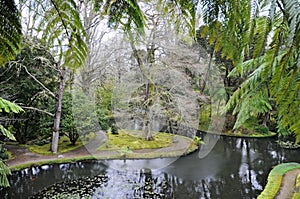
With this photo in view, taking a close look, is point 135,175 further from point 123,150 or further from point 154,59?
point 154,59

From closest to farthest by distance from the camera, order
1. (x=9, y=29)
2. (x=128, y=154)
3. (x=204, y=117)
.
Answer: (x=9, y=29) < (x=128, y=154) < (x=204, y=117)

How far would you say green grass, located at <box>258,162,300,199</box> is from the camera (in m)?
4.69

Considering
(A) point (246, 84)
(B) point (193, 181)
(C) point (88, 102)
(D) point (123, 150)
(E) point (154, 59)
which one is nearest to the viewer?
(A) point (246, 84)

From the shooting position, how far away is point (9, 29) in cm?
83

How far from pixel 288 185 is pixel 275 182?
0.88ft

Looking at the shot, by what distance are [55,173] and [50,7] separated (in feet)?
18.8

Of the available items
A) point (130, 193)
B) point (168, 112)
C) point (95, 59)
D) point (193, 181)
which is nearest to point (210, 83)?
point (168, 112)

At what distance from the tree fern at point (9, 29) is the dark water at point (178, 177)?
4.52m

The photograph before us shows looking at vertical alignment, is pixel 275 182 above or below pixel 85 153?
below

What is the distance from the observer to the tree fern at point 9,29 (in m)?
0.77

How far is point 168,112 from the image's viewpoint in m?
8.40

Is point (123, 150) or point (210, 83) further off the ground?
point (210, 83)

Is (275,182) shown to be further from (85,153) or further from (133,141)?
(85,153)

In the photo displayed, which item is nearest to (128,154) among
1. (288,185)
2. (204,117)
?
(288,185)
